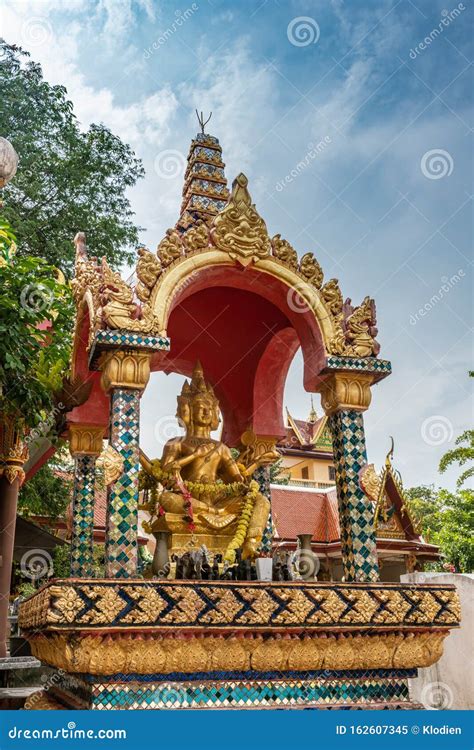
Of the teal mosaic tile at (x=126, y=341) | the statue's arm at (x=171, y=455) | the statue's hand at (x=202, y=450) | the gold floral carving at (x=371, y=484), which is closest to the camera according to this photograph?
the teal mosaic tile at (x=126, y=341)

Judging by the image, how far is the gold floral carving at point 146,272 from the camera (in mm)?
6137

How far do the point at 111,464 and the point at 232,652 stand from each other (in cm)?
170

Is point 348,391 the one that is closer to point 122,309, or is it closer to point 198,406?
point 198,406

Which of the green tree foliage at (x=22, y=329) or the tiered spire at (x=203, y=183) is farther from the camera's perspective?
the tiered spire at (x=203, y=183)

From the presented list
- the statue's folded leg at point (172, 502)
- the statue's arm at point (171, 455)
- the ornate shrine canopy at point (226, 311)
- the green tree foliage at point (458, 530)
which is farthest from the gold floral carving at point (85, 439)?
the green tree foliage at point (458, 530)

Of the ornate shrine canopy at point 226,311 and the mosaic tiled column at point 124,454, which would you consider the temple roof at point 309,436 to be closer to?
the ornate shrine canopy at point 226,311

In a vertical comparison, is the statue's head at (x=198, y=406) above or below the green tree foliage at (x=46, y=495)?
below

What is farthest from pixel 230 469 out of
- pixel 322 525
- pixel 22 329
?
pixel 322 525

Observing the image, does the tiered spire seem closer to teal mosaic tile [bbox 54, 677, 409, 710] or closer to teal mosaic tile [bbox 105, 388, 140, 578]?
teal mosaic tile [bbox 105, 388, 140, 578]

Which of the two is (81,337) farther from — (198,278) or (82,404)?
(198,278)

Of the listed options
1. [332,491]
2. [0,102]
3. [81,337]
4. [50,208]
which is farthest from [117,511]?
[332,491]

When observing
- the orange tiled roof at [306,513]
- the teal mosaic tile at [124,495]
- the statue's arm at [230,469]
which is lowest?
the teal mosaic tile at [124,495]

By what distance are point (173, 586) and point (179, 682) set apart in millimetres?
709

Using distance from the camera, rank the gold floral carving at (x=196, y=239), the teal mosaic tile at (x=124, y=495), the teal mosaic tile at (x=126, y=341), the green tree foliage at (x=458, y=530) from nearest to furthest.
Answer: the teal mosaic tile at (x=124, y=495)
the teal mosaic tile at (x=126, y=341)
the gold floral carving at (x=196, y=239)
the green tree foliage at (x=458, y=530)
